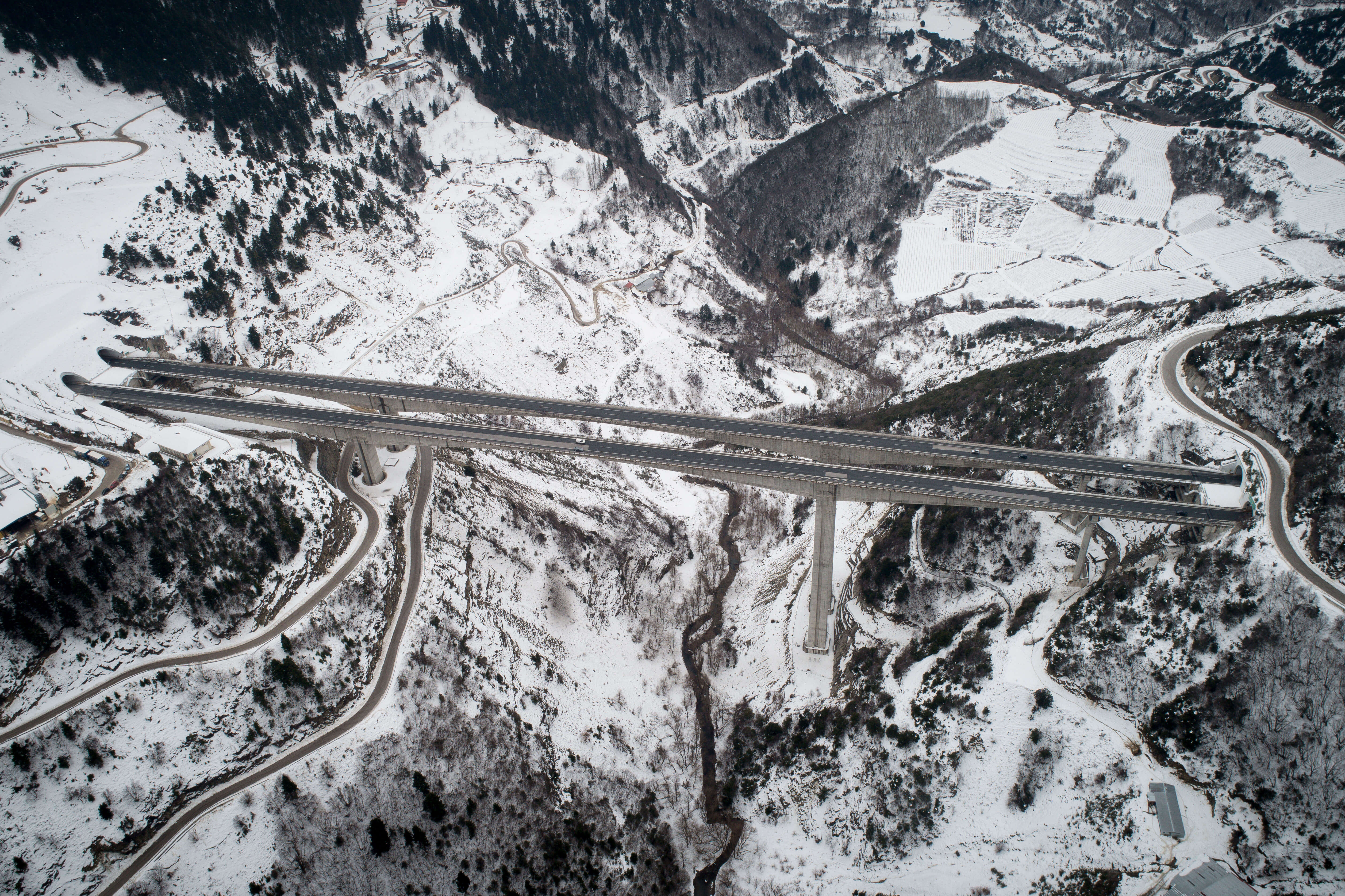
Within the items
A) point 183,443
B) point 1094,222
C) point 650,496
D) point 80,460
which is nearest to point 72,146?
point 80,460

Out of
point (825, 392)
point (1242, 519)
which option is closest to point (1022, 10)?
point (825, 392)

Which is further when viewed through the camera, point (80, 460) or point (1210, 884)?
point (80, 460)

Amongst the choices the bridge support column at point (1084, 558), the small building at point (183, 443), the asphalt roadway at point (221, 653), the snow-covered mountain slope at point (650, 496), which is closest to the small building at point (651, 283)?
the snow-covered mountain slope at point (650, 496)

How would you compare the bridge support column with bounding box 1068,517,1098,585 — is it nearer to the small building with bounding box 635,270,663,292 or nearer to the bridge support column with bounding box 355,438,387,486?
the bridge support column with bounding box 355,438,387,486

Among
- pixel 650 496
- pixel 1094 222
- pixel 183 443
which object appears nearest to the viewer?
pixel 183 443

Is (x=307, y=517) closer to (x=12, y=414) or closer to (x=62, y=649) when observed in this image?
(x=62, y=649)

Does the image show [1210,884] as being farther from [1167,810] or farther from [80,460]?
[80,460]

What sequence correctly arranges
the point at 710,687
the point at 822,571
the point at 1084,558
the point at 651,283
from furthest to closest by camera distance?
the point at 651,283 → the point at 710,687 → the point at 822,571 → the point at 1084,558
